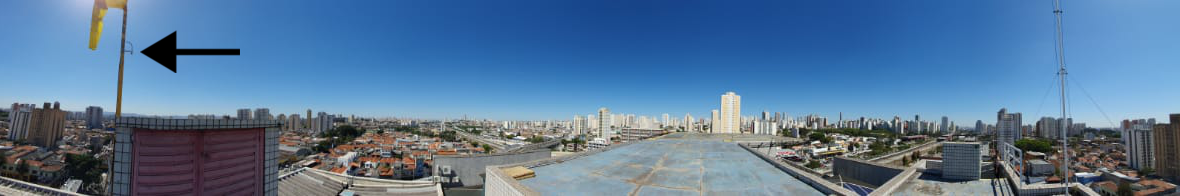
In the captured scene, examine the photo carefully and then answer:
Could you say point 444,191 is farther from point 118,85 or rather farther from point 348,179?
point 118,85

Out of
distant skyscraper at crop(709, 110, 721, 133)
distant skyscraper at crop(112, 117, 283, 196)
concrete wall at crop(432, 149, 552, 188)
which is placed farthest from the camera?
distant skyscraper at crop(709, 110, 721, 133)

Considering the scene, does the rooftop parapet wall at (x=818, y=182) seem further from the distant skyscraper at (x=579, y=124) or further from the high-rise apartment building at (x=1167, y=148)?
the distant skyscraper at (x=579, y=124)

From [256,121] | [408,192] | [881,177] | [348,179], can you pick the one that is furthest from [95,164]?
[881,177]

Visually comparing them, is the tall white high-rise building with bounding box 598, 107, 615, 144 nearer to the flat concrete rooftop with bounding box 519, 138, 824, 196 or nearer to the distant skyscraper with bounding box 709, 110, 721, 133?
Result: the distant skyscraper with bounding box 709, 110, 721, 133

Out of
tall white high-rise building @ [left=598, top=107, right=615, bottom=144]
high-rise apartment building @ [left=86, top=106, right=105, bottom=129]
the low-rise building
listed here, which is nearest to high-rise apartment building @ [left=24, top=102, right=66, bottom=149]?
high-rise apartment building @ [left=86, top=106, right=105, bottom=129]

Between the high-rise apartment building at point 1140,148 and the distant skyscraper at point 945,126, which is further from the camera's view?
the distant skyscraper at point 945,126

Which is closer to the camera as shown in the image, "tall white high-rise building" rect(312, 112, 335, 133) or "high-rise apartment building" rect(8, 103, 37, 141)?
"high-rise apartment building" rect(8, 103, 37, 141)

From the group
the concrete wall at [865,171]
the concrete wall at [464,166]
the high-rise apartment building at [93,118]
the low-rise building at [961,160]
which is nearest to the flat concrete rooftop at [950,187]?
the low-rise building at [961,160]
